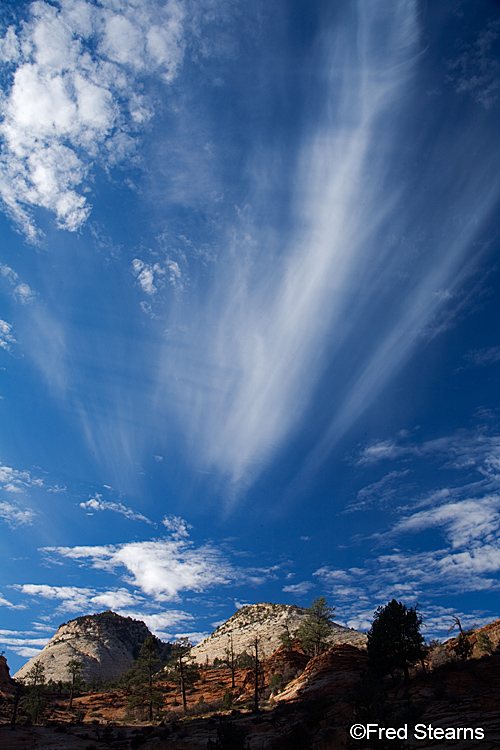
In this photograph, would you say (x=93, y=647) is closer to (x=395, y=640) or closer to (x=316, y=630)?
(x=316, y=630)

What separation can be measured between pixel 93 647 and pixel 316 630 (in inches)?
3587

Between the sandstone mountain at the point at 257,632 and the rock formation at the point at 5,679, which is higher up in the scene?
the sandstone mountain at the point at 257,632

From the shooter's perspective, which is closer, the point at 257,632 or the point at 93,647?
the point at 257,632

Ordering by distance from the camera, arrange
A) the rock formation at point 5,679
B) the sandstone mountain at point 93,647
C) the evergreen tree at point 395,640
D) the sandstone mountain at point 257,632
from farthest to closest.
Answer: the sandstone mountain at point 93,647 < the sandstone mountain at point 257,632 < the rock formation at point 5,679 < the evergreen tree at point 395,640

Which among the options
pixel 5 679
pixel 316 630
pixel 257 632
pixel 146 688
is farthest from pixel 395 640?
pixel 5 679

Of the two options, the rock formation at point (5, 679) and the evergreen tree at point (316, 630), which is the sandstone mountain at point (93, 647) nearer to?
the rock formation at point (5, 679)

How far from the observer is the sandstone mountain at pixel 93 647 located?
326 feet

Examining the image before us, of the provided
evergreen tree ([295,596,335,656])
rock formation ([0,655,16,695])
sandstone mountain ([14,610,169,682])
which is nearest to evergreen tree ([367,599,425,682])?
evergreen tree ([295,596,335,656])

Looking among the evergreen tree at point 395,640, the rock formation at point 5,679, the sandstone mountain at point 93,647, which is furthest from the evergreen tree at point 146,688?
the sandstone mountain at point 93,647

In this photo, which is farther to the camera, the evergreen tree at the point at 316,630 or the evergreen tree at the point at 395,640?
the evergreen tree at the point at 316,630

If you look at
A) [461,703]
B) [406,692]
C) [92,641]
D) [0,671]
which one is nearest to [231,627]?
[92,641]

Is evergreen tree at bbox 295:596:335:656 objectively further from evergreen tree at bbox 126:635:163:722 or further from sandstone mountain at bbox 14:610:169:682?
sandstone mountain at bbox 14:610:169:682

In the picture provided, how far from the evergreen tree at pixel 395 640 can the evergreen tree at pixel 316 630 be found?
64.9 ft

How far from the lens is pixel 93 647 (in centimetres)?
11188
